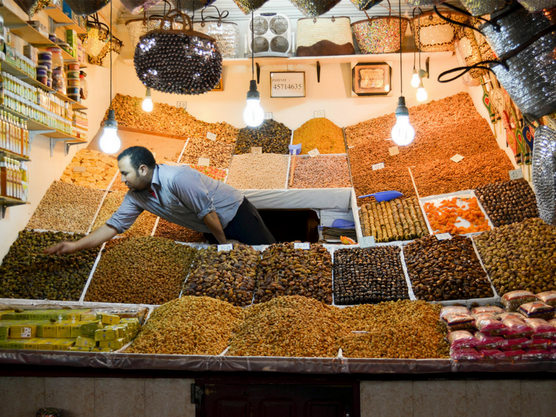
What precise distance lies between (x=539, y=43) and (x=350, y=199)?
2828 mm

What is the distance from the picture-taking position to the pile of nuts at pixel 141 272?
3.26 metres

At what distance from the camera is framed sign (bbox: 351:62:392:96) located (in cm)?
574

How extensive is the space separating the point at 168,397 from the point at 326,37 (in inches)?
168

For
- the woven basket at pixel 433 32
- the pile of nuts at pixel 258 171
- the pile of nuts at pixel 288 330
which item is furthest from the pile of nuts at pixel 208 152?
the pile of nuts at pixel 288 330

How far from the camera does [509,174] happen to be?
4164 mm

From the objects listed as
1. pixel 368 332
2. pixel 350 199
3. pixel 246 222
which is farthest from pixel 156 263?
pixel 350 199

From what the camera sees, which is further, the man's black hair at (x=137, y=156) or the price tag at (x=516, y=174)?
the price tag at (x=516, y=174)

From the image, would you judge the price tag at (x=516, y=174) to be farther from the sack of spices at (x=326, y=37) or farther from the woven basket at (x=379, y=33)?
the sack of spices at (x=326, y=37)

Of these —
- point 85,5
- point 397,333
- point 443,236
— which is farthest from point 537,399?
point 85,5

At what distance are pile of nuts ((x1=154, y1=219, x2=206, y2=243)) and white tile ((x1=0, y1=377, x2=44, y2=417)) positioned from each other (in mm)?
1799

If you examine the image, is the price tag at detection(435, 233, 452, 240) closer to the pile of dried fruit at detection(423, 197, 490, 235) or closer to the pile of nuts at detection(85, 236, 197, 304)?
the pile of dried fruit at detection(423, 197, 490, 235)

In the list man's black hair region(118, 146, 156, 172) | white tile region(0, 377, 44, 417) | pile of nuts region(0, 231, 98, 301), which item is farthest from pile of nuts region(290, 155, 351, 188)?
white tile region(0, 377, 44, 417)

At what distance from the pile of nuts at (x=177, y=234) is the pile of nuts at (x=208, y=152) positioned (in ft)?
3.26

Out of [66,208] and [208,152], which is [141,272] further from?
[208,152]
